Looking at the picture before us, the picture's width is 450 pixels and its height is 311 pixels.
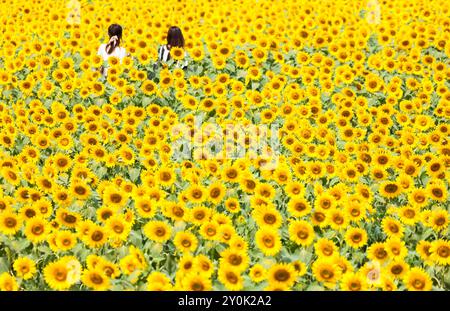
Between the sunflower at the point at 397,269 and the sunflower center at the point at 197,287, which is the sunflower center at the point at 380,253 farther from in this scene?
the sunflower center at the point at 197,287

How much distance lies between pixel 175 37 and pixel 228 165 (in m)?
4.01

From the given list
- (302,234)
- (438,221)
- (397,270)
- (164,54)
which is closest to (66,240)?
(302,234)

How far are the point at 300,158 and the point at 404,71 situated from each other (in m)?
4.04

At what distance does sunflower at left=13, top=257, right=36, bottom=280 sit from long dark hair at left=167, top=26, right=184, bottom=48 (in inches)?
220

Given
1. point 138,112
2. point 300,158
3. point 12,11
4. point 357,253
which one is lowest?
point 357,253

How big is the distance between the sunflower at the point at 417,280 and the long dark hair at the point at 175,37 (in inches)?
243

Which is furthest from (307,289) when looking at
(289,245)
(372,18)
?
(372,18)

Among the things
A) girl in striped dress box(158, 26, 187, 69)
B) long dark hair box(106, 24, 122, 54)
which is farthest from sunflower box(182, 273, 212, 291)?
long dark hair box(106, 24, 122, 54)

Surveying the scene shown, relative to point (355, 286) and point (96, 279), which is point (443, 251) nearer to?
point (355, 286)

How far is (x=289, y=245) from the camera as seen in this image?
5141 mm

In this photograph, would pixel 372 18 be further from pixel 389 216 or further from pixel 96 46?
pixel 389 216

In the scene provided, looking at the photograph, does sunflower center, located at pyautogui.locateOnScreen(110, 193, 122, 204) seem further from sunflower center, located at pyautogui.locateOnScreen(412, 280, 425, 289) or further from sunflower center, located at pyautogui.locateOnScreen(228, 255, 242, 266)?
sunflower center, located at pyautogui.locateOnScreen(412, 280, 425, 289)

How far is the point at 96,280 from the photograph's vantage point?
4.22 meters

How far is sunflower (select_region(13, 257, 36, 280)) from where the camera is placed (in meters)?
4.47
